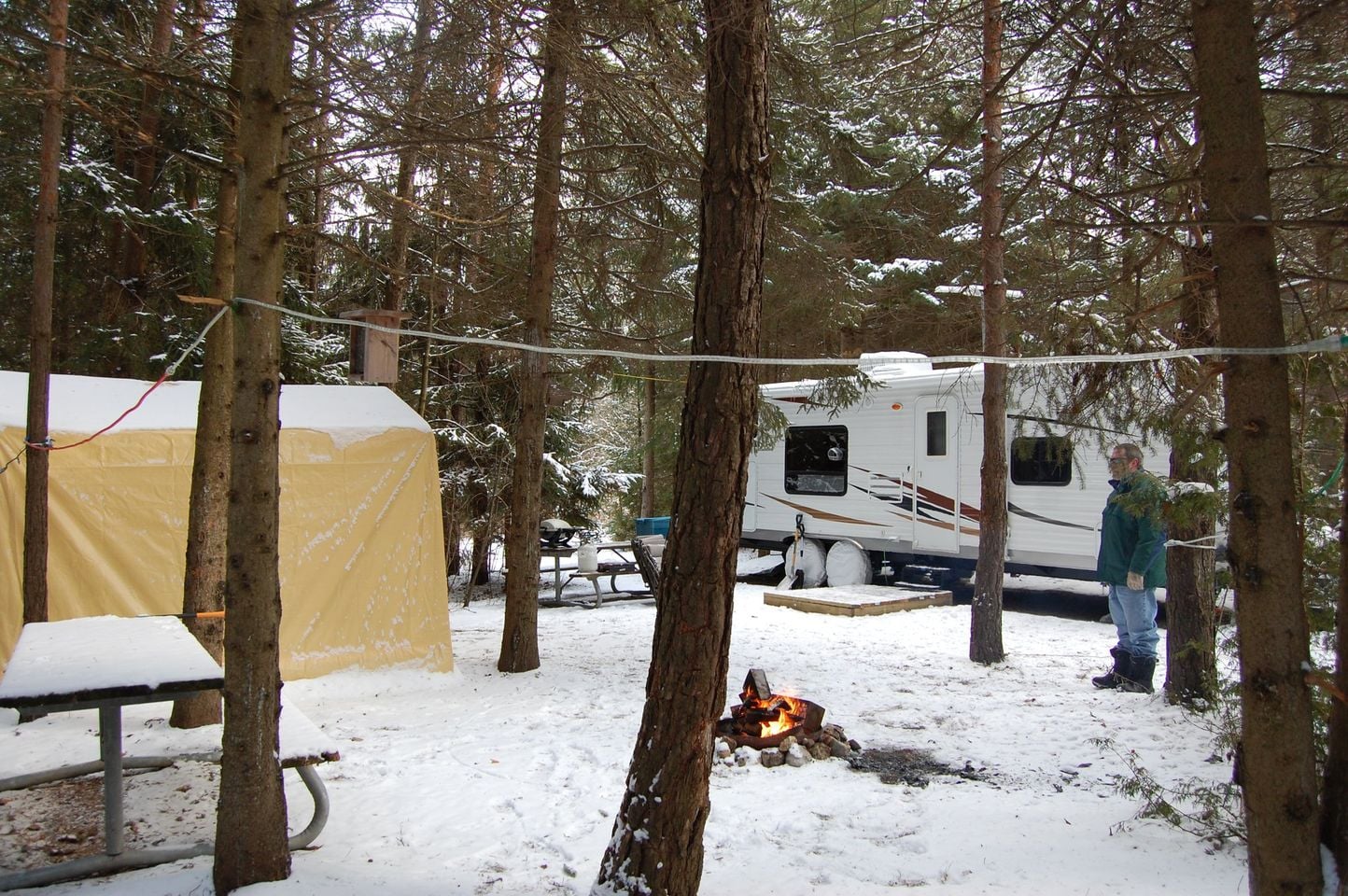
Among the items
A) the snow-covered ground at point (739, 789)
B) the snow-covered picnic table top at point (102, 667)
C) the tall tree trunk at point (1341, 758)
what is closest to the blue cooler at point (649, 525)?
the snow-covered ground at point (739, 789)

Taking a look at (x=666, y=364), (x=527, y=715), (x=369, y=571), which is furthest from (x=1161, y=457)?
(x=369, y=571)

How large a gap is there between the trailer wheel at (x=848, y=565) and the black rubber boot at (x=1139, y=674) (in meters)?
5.45

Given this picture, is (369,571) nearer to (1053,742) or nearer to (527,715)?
(527,715)

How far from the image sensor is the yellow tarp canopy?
19.0 ft

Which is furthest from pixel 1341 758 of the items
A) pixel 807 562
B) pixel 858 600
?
pixel 807 562

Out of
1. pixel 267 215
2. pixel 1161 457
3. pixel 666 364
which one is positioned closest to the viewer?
pixel 267 215

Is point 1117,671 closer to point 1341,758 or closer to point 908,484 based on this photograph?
point 1341,758

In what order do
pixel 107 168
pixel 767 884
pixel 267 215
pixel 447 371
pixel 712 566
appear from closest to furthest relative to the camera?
1. pixel 712 566
2. pixel 267 215
3. pixel 767 884
4. pixel 107 168
5. pixel 447 371

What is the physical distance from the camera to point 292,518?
20.9ft

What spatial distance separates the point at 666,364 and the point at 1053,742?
621 centimetres

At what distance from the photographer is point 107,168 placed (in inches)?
316

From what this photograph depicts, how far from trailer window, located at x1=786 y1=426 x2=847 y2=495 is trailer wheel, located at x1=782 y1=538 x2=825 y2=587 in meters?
0.75

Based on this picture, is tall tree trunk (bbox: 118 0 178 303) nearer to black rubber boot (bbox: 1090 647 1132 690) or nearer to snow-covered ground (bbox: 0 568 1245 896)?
snow-covered ground (bbox: 0 568 1245 896)

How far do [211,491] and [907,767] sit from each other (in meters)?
4.06
